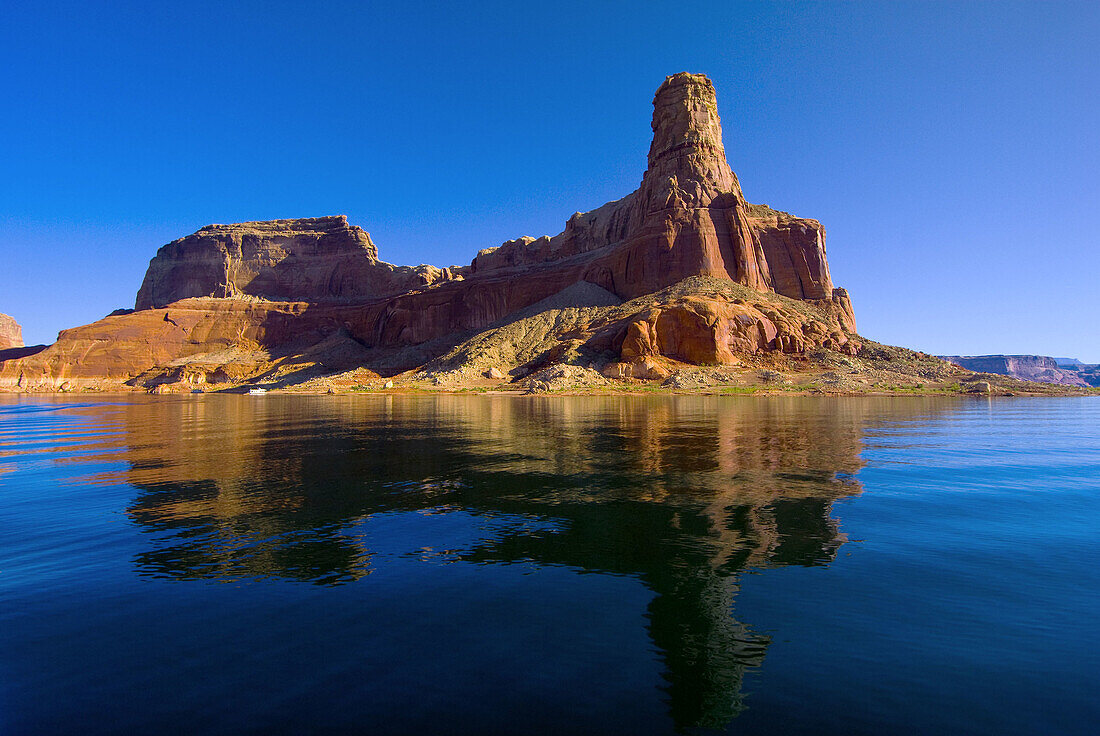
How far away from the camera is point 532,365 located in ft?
300

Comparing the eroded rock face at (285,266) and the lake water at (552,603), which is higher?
the eroded rock face at (285,266)

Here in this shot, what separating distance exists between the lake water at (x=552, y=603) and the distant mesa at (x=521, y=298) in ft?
219

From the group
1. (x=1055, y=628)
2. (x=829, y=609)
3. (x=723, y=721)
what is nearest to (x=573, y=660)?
(x=723, y=721)

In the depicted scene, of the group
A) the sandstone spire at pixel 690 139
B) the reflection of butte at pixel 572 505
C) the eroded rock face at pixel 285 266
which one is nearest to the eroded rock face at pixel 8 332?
the eroded rock face at pixel 285 266

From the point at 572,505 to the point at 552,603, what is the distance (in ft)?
16.5

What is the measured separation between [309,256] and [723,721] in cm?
18630

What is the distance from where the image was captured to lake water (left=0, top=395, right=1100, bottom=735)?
180 inches

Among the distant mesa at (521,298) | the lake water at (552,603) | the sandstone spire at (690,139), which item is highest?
the sandstone spire at (690,139)

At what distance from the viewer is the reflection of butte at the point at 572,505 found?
6578 mm

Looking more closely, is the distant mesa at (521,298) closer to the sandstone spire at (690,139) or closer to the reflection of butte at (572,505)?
the sandstone spire at (690,139)

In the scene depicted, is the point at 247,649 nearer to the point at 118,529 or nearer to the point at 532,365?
the point at 118,529

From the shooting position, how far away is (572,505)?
1166cm

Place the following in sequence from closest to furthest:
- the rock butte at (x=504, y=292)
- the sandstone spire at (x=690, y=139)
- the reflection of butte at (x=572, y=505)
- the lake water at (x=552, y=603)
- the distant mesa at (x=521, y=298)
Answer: the lake water at (x=552, y=603), the reflection of butte at (x=572, y=505), the distant mesa at (x=521, y=298), the rock butte at (x=504, y=292), the sandstone spire at (x=690, y=139)

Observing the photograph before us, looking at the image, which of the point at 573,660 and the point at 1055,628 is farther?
the point at 1055,628
